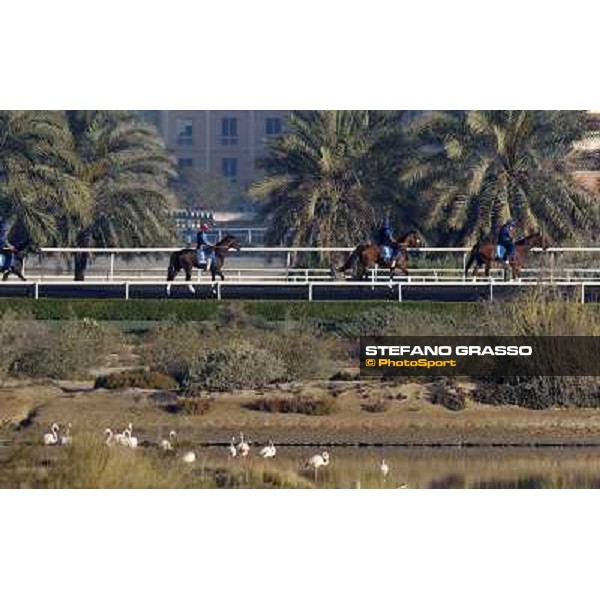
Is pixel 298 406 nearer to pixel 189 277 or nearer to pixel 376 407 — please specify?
pixel 376 407

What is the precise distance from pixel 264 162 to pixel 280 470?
1636 centimetres

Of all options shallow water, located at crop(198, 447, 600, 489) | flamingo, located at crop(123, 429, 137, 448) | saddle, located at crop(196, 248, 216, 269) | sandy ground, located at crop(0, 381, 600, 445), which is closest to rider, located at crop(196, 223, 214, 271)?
saddle, located at crop(196, 248, 216, 269)

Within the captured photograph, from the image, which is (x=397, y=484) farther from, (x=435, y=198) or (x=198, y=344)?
(x=435, y=198)

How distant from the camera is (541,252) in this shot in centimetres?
4781

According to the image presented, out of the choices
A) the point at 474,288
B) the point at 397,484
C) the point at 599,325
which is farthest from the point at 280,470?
the point at 474,288

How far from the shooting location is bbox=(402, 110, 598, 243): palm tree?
4831 centimetres

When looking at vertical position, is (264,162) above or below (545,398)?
above

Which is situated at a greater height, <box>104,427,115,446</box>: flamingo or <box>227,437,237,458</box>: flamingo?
<box>104,427,115,446</box>: flamingo

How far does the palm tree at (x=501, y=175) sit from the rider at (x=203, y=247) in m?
4.99

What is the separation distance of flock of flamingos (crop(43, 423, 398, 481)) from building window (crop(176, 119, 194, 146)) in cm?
1337

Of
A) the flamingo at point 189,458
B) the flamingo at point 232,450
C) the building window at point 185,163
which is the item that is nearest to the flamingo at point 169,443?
the flamingo at point 189,458

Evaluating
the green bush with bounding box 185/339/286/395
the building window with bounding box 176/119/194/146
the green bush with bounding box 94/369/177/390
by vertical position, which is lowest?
the green bush with bounding box 94/369/177/390

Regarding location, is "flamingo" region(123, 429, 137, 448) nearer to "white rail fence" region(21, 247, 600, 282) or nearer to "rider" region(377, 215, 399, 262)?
"white rail fence" region(21, 247, 600, 282)

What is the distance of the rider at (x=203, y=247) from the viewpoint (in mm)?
47906
